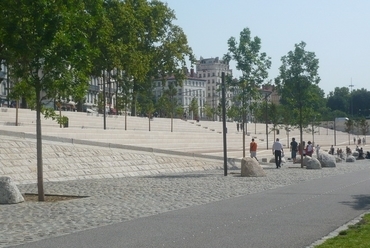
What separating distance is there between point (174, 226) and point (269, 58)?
23.8 m

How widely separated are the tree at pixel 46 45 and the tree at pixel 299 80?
22.8m

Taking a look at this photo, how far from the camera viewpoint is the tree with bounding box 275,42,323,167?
41.2 metres

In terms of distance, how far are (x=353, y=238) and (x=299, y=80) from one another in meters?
30.7

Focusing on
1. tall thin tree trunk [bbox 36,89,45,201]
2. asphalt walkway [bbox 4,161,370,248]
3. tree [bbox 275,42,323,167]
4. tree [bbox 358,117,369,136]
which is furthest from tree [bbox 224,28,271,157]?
tree [bbox 358,117,369,136]

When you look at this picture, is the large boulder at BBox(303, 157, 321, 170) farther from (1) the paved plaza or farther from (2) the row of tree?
(2) the row of tree

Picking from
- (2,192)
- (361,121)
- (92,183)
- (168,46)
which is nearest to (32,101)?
(2,192)

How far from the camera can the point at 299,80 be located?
4134cm

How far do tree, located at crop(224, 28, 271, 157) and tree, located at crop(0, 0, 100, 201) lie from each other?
16.8 m

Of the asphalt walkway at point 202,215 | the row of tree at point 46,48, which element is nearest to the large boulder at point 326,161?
the asphalt walkway at point 202,215

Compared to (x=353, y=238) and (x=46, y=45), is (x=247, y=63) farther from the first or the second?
(x=353, y=238)

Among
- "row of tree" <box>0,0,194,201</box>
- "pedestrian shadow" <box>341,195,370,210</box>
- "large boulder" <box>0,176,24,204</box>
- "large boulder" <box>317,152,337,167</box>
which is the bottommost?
"large boulder" <box>317,152,337,167</box>

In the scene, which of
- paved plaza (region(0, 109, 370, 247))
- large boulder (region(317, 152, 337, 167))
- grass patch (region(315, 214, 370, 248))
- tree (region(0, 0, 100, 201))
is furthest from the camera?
large boulder (region(317, 152, 337, 167))

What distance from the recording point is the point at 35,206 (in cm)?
1808

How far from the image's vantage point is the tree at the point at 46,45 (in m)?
19.4
